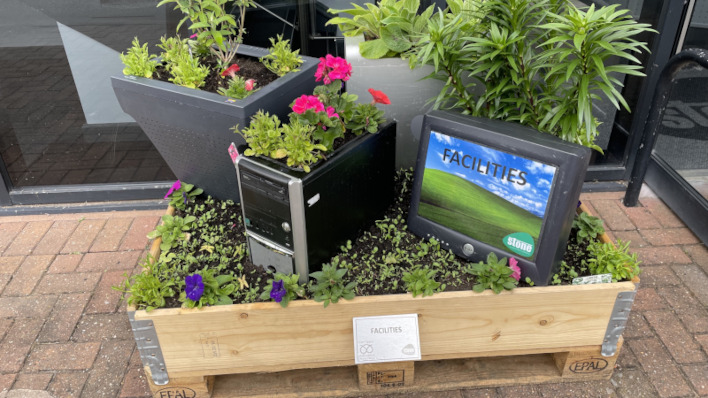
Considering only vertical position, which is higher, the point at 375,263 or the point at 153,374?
the point at 375,263

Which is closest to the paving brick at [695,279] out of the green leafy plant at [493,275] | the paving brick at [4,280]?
the green leafy plant at [493,275]

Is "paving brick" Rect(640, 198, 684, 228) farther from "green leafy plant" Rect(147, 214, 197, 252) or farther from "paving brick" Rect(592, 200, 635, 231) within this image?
"green leafy plant" Rect(147, 214, 197, 252)

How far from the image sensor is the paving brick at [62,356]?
2221 mm

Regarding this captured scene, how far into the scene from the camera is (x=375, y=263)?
1984 mm

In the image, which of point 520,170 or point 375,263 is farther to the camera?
point 375,263

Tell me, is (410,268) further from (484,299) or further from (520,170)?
(520,170)

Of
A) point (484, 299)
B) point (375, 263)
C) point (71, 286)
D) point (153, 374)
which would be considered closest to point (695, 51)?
point (484, 299)

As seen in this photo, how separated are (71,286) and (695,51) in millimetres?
3051

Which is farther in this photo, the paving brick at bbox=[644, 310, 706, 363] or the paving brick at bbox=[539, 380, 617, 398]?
the paving brick at bbox=[644, 310, 706, 363]

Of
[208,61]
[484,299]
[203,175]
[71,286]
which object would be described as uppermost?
[208,61]

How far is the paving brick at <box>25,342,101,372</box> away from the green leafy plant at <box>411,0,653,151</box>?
173 centimetres

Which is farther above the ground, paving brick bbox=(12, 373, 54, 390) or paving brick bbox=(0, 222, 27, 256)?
paving brick bbox=(0, 222, 27, 256)

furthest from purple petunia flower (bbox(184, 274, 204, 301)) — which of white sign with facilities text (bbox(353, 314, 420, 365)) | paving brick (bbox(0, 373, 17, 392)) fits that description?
paving brick (bbox(0, 373, 17, 392))

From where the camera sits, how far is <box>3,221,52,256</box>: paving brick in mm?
2862
